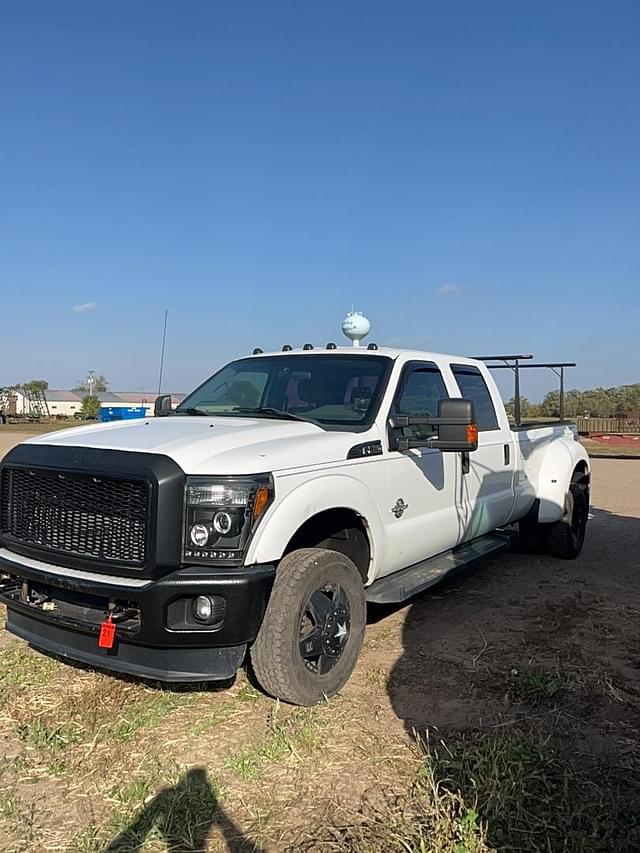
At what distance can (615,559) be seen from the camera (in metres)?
7.51

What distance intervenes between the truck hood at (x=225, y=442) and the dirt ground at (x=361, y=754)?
131 centimetres

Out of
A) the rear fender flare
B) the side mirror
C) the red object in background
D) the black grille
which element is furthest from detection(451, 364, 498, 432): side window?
the red object in background

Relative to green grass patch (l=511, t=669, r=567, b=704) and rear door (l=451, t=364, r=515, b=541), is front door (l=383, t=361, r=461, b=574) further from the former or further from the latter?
green grass patch (l=511, t=669, r=567, b=704)

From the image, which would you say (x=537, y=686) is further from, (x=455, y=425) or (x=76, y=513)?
(x=76, y=513)

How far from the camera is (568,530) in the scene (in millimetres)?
7297

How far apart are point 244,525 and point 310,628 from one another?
0.81 m

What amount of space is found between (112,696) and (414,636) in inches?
83.1

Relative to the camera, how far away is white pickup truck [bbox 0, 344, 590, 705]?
11.0 ft

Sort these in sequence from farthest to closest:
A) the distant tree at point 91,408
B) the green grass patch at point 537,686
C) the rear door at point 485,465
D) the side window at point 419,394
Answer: the distant tree at point 91,408 < the rear door at point 485,465 < the side window at point 419,394 < the green grass patch at point 537,686

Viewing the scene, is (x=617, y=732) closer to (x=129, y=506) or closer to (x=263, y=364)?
(x=129, y=506)

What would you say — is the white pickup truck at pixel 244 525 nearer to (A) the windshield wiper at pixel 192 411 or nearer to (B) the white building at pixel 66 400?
(A) the windshield wiper at pixel 192 411

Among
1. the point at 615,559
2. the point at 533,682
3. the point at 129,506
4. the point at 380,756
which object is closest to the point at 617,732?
the point at 533,682

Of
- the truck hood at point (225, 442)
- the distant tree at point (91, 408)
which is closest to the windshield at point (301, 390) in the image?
the truck hood at point (225, 442)

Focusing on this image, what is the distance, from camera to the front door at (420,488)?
4547 mm
